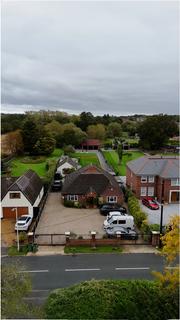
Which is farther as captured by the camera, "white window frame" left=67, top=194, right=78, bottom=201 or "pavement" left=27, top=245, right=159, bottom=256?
"white window frame" left=67, top=194, right=78, bottom=201

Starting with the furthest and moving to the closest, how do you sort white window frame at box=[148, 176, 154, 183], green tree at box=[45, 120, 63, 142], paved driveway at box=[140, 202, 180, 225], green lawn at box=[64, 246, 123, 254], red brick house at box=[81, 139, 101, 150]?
red brick house at box=[81, 139, 101, 150] < green tree at box=[45, 120, 63, 142] < white window frame at box=[148, 176, 154, 183] < paved driveway at box=[140, 202, 180, 225] < green lawn at box=[64, 246, 123, 254]

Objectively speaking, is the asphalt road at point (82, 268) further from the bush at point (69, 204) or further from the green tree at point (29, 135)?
the green tree at point (29, 135)

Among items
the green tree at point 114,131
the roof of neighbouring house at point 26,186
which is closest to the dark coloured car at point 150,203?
the roof of neighbouring house at point 26,186

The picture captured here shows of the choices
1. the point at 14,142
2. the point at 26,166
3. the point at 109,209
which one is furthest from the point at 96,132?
the point at 109,209

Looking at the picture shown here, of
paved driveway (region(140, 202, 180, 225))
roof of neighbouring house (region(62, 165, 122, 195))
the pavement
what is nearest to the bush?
roof of neighbouring house (region(62, 165, 122, 195))

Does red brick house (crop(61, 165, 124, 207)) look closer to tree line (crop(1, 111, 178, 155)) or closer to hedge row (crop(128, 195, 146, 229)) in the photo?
hedge row (crop(128, 195, 146, 229))

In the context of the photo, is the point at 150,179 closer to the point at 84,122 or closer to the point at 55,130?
the point at 55,130

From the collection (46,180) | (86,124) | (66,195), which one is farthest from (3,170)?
(86,124)
